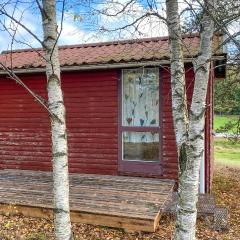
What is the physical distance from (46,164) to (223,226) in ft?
16.0

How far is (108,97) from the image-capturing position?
8391 mm

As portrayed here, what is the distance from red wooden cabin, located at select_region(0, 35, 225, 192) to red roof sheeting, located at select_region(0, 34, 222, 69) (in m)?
0.02

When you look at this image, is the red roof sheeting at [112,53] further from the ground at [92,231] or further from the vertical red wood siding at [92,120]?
the ground at [92,231]

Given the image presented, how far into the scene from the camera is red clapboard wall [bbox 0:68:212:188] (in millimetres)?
7980

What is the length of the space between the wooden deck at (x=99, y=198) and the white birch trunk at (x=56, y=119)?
155 cm

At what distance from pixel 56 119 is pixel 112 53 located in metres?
4.95

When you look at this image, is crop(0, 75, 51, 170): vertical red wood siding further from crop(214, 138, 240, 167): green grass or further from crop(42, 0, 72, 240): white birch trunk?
crop(214, 138, 240, 167): green grass

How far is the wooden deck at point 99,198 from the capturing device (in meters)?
5.59

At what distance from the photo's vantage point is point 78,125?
344 inches

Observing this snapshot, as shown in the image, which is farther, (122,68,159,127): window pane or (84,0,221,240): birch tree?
(122,68,159,127): window pane

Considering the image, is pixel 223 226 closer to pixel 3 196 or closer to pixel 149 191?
pixel 149 191

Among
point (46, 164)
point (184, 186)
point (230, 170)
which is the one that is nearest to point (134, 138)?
point (46, 164)

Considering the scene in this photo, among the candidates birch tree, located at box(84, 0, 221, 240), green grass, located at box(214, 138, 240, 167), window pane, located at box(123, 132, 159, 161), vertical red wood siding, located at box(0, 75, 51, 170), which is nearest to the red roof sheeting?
vertical red wood siding, located at box(0, 75, 51, 170)

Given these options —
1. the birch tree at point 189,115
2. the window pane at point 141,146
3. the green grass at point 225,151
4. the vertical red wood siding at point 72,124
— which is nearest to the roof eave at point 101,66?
the vertical red wood siding at point 72,124
